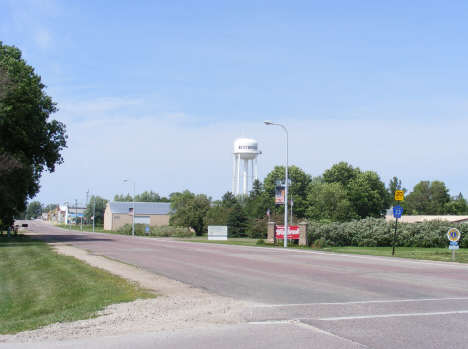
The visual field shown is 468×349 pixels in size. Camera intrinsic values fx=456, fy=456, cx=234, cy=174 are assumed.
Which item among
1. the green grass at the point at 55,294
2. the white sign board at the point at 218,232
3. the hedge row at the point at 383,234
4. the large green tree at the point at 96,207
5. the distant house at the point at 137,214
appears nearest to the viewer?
the green grass at the point at 55,294

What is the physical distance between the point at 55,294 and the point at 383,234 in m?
38.8

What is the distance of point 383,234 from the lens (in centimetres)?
4447

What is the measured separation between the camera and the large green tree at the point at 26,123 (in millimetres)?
34500

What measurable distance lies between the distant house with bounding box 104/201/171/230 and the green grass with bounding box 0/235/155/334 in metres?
89.2

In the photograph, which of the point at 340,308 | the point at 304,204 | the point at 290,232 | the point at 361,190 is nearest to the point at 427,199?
the point at 361,190

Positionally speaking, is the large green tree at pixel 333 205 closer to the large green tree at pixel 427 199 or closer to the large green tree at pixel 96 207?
the large green tree at pixel 427 199

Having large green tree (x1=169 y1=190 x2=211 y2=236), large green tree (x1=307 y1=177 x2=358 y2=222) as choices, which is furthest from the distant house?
large green tree (x1=307 y1=177 x2=358 y2=222)

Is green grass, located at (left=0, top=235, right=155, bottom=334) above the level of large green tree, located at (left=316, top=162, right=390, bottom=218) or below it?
below

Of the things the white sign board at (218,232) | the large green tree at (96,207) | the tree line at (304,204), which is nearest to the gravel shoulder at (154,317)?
the white sign board at (218,232)

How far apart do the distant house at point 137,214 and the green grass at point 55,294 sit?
8921 centimetres

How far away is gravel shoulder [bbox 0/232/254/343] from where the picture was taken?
6.73m

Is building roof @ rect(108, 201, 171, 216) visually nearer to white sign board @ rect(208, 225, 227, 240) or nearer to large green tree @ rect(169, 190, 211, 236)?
large green tree @ rect(169, 190, 211, 236)

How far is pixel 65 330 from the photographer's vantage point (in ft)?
22.5

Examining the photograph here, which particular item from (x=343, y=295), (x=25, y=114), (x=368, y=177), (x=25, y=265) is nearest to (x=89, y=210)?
(x=368, y=177)
